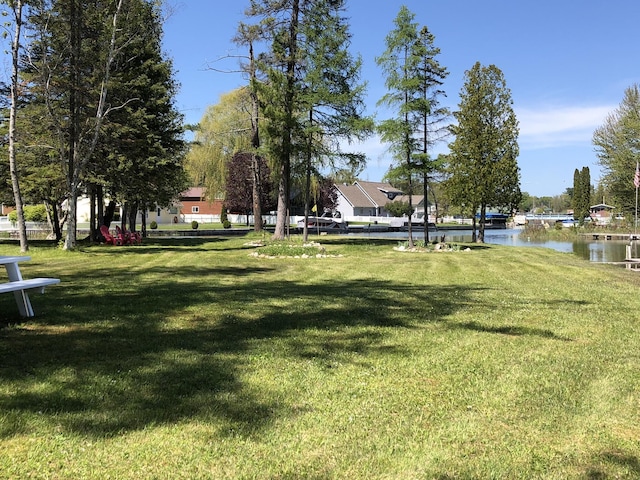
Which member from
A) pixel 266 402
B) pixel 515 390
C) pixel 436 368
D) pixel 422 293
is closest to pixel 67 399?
pixel 266 402

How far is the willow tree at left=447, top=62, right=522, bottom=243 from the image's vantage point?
27719 mm

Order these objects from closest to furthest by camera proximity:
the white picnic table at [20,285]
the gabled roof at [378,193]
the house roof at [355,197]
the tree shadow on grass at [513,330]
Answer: the white picnic table at [20,285] → the tree shadow on grass at [513,330] → the house roof at [355,197] → the gabled roof at [378,193]

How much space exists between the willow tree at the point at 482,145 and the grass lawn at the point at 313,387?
2021cm

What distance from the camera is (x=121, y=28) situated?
17.5 meters

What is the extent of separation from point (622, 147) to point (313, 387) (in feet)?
132

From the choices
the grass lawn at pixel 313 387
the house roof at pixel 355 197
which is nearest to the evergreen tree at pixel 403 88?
the grass lawn at pixel 313 387

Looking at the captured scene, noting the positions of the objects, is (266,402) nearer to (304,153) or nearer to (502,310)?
(502,310)

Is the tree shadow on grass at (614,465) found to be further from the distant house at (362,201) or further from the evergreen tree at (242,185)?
the distant house at (362,201)

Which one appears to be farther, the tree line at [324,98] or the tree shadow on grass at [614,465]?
the tree line at [324,98]

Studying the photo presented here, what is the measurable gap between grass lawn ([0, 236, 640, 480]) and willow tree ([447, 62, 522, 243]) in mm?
20213

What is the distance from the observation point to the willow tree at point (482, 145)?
90.9 feet


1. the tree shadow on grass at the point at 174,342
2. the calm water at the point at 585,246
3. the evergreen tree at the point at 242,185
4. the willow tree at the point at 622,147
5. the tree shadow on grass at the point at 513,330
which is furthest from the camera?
the evergreen tree at the point at 242,185

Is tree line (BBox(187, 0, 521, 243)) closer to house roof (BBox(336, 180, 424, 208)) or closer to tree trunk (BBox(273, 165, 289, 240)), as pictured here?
tree trunk (BBox(273, 165, 289, 240))

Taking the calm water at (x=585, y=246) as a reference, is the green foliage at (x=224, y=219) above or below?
above
